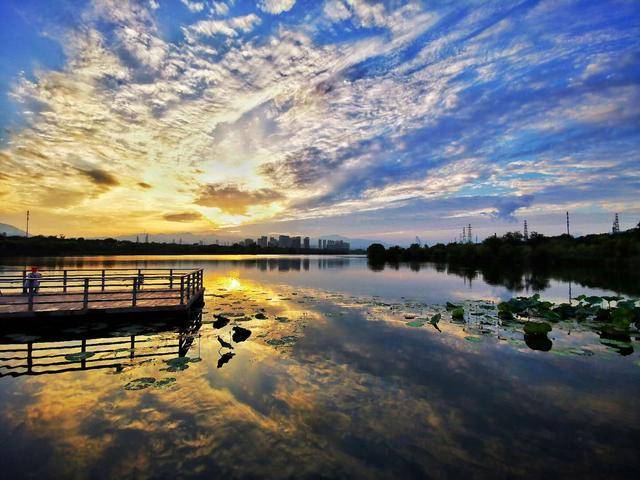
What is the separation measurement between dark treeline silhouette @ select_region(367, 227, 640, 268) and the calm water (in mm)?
70958

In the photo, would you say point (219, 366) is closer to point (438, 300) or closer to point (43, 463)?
point (43, 463)

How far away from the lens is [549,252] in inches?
2904

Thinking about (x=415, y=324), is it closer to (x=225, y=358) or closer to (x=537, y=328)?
(x=537, y=328)

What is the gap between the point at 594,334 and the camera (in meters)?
13.7

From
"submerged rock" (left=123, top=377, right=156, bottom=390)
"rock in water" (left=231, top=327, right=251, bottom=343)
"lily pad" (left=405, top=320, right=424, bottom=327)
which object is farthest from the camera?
"lily pad" (left=405, top=320, right=424, bottom=327)

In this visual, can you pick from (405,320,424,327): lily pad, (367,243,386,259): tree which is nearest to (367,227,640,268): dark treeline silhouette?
(367,243,386,259): tree

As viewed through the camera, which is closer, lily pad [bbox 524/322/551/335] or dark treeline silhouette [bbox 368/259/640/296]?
lily pad [bbox 524/322/551/335]

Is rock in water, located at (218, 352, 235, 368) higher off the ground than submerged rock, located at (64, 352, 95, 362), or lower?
lower

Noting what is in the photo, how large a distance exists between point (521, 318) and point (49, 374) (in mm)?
19401

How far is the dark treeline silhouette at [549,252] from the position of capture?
223 ft

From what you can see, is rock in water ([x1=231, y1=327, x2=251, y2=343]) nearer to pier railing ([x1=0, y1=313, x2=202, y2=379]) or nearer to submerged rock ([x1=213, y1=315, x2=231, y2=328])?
pier railing ([x1=0, y1=313, x2=202, y2=379])

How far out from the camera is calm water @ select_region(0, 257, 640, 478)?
513cm

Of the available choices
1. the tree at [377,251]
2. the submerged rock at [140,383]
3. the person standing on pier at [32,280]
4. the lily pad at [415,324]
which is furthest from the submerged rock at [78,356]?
the tree at [377,251]

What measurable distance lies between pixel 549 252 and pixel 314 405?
277ft
